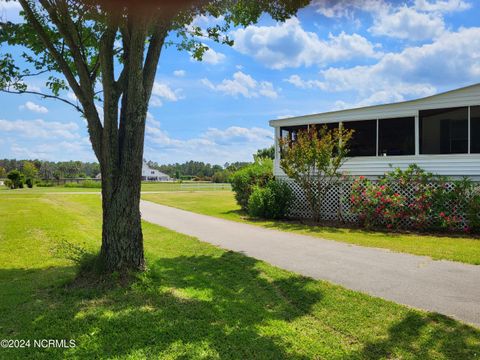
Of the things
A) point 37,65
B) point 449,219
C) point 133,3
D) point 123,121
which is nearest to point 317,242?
point 449,219

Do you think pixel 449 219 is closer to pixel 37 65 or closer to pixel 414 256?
pixel 414 256

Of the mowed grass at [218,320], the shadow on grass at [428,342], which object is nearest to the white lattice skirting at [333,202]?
the mowed grass at [218,320]

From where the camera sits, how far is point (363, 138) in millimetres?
15312

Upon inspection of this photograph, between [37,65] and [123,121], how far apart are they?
112 inches

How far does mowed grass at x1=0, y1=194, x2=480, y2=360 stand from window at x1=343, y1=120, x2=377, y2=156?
33.8ft

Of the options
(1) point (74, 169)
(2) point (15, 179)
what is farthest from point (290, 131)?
(1) point (74, 169)

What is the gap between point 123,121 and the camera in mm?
5473

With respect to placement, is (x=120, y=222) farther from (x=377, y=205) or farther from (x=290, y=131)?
(x=290, y=131)

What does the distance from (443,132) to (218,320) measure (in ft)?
41.8

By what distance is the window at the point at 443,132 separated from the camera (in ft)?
42.7

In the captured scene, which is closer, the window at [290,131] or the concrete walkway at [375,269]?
the concrete walkway at [375,269]

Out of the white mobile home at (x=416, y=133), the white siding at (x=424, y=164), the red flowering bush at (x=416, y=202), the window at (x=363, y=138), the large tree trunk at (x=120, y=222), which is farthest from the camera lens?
the window at (x=363, y=138)

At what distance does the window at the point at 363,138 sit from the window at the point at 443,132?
6.09ft

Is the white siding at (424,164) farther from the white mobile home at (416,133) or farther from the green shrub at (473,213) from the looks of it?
the green shrub at (473,213)
